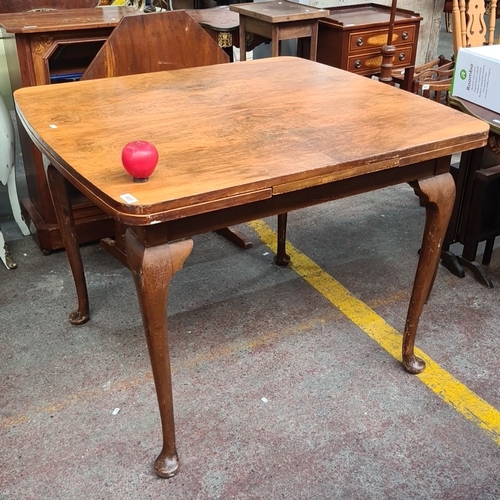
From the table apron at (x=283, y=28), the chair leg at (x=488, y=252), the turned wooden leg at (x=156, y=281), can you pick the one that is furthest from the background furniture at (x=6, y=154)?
the chair leg at (x=488, y=252)

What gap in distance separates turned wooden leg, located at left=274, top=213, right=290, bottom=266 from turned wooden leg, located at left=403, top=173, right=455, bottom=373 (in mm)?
784

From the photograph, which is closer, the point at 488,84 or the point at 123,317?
the point at 488,84

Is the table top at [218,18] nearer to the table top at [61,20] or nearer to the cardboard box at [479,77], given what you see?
the table top at [61,20]

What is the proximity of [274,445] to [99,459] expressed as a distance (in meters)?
0.50

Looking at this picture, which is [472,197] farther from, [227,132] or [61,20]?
[61,20]

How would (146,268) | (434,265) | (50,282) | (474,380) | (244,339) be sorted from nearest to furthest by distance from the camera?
(146,268) < (434,265) < (474,380) < (244,339) < (50,282)

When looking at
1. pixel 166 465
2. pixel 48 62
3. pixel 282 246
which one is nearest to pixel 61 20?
pixel 48 62

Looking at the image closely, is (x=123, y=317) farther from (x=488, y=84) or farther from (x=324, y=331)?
(x=488, y=84)

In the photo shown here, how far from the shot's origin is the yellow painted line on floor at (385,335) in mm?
1979

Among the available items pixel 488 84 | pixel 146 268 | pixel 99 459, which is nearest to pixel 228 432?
Answer: pixel 99 459

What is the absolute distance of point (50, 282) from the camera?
2.67 meters

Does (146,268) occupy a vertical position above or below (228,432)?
above

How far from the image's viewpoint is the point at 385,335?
2334 mm

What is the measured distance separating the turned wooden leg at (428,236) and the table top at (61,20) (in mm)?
1568
